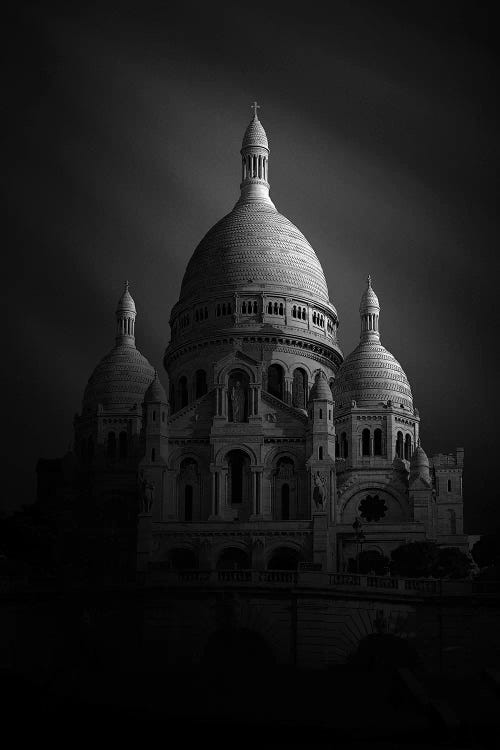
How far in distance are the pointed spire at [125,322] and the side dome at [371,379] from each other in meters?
15.6

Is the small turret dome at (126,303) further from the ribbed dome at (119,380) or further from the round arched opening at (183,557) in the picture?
the round arched opening at (183,557)

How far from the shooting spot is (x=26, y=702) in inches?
1873

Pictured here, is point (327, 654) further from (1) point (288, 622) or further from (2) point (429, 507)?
(2) point (429, 507)

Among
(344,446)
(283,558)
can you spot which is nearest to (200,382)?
(344,446)

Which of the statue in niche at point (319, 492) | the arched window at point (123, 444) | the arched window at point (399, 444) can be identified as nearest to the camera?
the statue in niche at point (319, 492)

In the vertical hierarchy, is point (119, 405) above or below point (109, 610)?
above

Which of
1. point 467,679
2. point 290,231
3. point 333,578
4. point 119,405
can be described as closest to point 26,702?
point 467,679

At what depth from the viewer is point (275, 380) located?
10625 centimetres

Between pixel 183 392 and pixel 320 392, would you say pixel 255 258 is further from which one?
pixel 320 392

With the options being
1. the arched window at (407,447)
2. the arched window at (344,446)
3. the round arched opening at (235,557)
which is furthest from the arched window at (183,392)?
the round arched opening at (235,557)

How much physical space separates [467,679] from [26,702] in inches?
668

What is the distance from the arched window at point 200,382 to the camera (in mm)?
106750

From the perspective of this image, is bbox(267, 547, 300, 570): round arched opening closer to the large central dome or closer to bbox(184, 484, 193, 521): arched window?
bbox(184, 484, 193, 521): arched window

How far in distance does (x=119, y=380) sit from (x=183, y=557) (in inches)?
917
